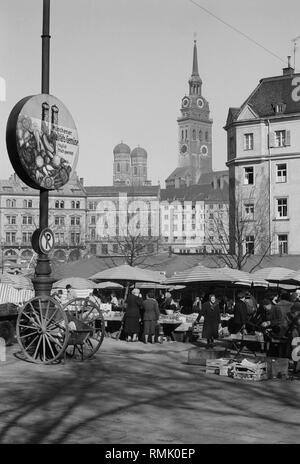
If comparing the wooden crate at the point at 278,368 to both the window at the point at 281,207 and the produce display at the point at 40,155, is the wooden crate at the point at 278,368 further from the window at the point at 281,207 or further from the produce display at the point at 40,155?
the window at the point at 281,207

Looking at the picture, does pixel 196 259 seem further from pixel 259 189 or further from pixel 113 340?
pixel 113 340

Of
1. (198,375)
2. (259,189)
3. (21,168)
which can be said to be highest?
(259,189)

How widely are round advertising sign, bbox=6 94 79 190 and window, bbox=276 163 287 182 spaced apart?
127 feet

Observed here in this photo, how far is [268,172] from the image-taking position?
5416 centimetres

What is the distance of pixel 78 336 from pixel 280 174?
4107 centimetres

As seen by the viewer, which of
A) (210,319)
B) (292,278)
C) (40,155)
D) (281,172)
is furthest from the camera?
(281,172)

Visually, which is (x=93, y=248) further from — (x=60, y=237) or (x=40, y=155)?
(x=40, y=155)

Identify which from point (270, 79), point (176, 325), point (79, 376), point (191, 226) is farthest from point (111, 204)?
point (79, 376)

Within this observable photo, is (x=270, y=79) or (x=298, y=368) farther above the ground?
(x=270, y=79)

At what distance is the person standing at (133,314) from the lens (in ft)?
67.0

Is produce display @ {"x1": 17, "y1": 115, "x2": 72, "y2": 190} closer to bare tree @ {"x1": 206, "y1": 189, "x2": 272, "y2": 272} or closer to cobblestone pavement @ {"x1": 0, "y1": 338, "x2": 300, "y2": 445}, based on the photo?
cobblestone pavement @ {"x1": 0, "y1": 338, "x2": 300, "y2": 445}

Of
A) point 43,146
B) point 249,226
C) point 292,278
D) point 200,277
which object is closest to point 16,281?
point 200,277

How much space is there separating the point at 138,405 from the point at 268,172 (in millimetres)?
45053

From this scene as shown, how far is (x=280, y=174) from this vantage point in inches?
2125
